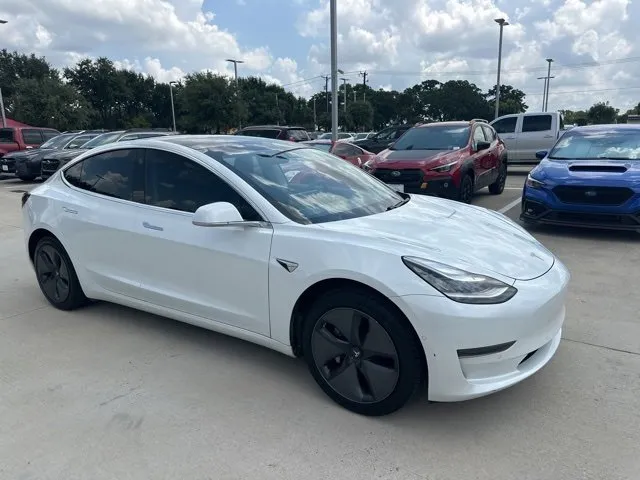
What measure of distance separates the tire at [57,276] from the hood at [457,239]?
252 centimetres

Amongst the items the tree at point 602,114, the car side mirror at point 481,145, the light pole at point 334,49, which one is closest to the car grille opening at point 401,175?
the car side mirror at point 481,145

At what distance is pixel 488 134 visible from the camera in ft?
34.8

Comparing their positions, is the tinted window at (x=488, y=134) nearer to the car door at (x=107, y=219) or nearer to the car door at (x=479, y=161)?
the car door at (x=479, y=161)

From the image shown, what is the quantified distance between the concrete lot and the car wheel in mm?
4684

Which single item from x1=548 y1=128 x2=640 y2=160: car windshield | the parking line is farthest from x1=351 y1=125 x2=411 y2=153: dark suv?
x1=548 y1=128 x2=640 y2=160: car windshield

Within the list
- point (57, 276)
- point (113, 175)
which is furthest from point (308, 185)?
point (57, 276)

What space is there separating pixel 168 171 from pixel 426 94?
288ft

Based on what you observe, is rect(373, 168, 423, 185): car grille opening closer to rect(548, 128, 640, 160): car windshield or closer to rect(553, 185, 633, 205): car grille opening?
rect(548, 128, 640, 160): car windshield

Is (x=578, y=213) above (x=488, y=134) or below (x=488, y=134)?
below

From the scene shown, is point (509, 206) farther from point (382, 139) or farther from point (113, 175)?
point (382, 139)

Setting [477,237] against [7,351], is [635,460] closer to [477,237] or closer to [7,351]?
[477,237]

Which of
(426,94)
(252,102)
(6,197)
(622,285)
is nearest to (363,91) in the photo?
(426,94)

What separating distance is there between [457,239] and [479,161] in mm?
6836

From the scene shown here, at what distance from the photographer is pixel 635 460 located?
7.72ft
